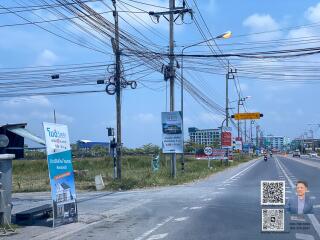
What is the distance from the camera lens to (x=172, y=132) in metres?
37.0

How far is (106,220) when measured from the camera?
16.2m

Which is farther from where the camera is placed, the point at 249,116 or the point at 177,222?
the point at 249,116

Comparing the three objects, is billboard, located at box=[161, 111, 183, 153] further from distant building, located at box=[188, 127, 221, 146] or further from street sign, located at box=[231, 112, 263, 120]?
distant building, located at box=[188, 127, 221, 146]

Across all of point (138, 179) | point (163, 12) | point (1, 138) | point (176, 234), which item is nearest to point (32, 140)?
point (1, 138)

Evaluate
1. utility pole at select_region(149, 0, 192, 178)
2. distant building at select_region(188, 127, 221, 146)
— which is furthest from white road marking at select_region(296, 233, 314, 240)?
distant building at select_region(188, 127, 221, 146)

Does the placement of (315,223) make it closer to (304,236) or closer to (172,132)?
(304,236)

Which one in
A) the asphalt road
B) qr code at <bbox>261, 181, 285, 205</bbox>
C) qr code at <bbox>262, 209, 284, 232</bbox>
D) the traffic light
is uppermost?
the traffic light

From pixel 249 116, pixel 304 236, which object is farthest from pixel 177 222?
pixel 249 116

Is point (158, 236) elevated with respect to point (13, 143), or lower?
lower

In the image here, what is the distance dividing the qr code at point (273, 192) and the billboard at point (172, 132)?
28362 millimetres

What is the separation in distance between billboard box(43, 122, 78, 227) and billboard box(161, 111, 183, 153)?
2104 cm

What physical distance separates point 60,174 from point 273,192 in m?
8.28

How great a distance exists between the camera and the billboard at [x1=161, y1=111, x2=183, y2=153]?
36.4 m

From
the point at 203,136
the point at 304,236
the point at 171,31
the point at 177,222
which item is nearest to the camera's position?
the point at 304,236
